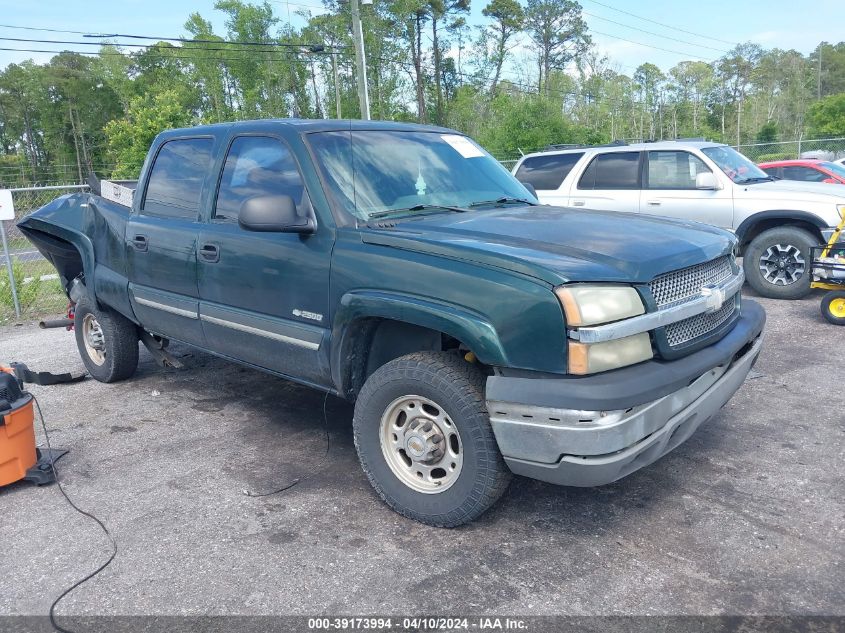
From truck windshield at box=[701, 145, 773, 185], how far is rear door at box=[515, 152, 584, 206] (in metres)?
1.67

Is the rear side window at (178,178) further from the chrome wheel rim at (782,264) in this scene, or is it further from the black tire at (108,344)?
the chrome wheel rim at (782,264)

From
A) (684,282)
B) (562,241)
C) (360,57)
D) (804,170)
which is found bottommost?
(684,282)

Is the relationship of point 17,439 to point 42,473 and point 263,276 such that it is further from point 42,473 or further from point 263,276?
point 263,276

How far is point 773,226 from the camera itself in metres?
8.25

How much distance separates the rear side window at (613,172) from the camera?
897cm

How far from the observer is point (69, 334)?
321 inches

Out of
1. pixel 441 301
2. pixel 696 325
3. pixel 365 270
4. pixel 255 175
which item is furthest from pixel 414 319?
pixel 255 175

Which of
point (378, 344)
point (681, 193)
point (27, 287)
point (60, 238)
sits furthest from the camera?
point (27, 287)

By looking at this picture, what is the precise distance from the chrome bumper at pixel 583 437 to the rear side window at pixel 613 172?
6512mm

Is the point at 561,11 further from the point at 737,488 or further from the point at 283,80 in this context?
the point at 737,488

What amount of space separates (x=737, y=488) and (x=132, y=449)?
3.56 meters

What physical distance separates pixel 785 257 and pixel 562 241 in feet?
20.0

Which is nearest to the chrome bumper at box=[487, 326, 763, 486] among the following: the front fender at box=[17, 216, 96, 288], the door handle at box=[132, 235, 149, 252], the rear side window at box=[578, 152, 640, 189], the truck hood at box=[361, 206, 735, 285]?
the truck hood at box=[361, 206, 735, 285]

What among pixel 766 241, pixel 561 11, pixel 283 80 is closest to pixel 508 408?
pixel 766 241
